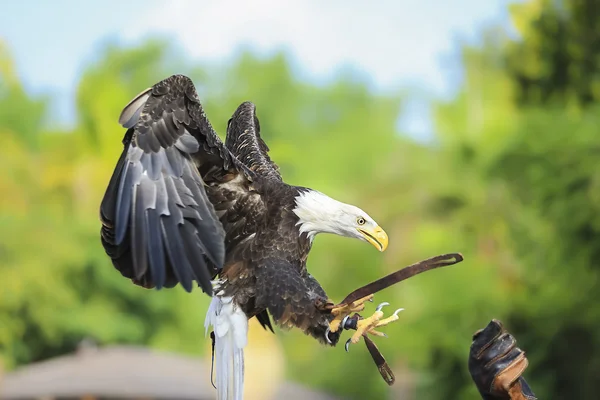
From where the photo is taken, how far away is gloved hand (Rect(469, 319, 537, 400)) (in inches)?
126

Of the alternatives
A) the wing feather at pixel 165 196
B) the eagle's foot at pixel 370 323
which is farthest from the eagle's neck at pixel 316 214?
the eagle's foot at pixel 370 323

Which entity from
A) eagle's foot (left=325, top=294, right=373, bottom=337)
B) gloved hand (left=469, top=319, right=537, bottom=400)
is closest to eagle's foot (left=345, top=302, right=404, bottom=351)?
eagle's foot (left=325, top=294, right=373, bottom=337)

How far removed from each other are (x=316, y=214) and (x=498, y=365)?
3.29 ft

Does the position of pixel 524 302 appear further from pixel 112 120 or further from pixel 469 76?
pixel 112 120

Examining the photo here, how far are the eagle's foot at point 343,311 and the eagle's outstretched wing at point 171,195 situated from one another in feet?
1.49

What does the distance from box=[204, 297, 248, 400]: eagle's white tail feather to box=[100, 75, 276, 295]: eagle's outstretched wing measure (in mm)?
182

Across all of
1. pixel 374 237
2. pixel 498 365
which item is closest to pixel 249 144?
pixel 374 237

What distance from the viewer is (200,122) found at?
12.1ft

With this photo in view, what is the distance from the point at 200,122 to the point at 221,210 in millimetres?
381

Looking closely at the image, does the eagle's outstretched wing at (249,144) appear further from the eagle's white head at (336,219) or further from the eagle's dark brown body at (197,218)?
the eagle's white head at (336,219)

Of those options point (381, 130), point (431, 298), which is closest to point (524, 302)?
point (431, 298)

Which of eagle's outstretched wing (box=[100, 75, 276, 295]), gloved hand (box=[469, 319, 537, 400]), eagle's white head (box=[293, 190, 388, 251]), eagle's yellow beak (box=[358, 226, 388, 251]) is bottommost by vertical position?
gloved hand (box=[469, 319, 537, 400])

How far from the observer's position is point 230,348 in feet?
12.8

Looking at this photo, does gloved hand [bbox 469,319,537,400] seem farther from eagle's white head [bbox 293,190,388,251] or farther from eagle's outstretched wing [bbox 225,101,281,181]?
eagle's outstretched wing [bbox 225,101,281,181]
